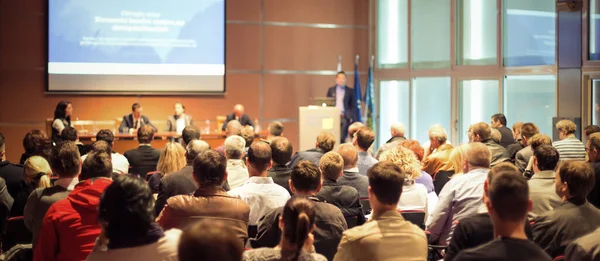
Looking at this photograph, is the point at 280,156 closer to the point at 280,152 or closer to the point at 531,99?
the point at 280,152

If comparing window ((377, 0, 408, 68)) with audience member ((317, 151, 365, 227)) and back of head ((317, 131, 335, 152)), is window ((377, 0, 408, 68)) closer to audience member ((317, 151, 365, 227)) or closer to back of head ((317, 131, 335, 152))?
back of head ((317, 131, 335, 152))

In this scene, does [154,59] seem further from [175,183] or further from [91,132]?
[175,183]

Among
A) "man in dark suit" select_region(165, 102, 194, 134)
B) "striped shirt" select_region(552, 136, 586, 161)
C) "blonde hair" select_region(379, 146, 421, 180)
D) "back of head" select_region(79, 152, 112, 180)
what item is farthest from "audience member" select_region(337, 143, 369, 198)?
"man in dark suit" select_region(165, 102, 194, 134)

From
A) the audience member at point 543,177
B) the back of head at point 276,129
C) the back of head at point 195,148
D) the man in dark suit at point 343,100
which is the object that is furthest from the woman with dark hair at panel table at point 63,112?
the audience member at point 543,177

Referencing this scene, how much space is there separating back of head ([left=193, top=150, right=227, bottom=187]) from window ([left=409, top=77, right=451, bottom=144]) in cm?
931

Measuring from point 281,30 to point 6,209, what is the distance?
27.6 ft

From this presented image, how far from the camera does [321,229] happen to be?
387cm

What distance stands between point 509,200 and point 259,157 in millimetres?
2452

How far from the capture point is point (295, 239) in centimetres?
277

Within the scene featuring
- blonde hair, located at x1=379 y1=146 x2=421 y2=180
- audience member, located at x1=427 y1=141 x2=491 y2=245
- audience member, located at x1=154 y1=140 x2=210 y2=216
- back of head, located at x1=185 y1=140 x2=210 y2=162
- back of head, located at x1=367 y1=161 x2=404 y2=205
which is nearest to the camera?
back of head, located at x1=367 y1=161 x2=404 y2=205

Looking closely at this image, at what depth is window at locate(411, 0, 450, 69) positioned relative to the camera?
504 inches

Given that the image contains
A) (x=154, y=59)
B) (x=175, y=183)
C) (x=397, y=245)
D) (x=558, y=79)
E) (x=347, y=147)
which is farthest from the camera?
(x=154, y=59)

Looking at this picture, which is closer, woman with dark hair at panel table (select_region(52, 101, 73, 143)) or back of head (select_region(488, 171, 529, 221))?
back of head (select_region(488, 171, 529, 221))

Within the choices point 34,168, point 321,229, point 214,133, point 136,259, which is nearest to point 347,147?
point 321,229
